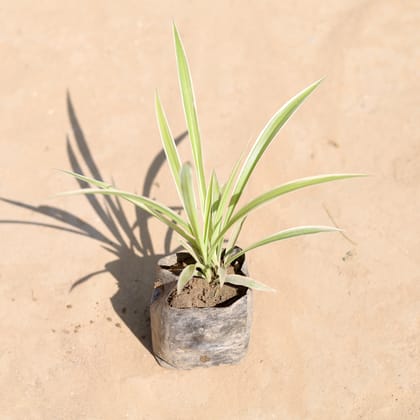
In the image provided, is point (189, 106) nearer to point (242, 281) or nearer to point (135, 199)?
point (135, 199)

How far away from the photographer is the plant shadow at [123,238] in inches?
86.1

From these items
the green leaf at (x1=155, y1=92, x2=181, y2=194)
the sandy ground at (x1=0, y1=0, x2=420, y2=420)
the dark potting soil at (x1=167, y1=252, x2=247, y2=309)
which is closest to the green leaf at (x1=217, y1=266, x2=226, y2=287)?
the dark potting soil at (x1=167, y1=252, x2=247, y2=309)

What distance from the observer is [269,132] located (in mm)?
1689

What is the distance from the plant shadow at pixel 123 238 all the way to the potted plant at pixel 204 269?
27 centimetres

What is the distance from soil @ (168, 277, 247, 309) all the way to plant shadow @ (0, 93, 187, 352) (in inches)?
14.2

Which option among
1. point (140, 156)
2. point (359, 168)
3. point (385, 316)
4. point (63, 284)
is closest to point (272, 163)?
point (359, 168)

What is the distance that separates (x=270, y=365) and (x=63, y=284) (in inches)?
32.4

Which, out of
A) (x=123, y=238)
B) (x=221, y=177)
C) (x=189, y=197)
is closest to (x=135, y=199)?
Answer: (x=189, y=197)

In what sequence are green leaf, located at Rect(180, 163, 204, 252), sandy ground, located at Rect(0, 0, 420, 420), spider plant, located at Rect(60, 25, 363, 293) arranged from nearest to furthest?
green leaf, located at Rect(180, 163, 204, 252)
spider plant, located at Rect(60, 25, 363, 293)
sandy ground, located at Rect(0, 0, 420, 420)

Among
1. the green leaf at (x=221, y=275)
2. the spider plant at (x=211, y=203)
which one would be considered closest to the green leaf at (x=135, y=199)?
the spider plant at (x=211, y=203)

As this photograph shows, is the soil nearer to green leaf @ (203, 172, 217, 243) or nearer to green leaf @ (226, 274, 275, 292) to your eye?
Result: green leaf @ (226, 274, 275, 292)

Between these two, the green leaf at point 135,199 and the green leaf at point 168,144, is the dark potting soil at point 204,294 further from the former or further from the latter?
the green leaf at point 168,144

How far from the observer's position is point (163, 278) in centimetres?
185

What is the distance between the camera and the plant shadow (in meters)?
2.19
